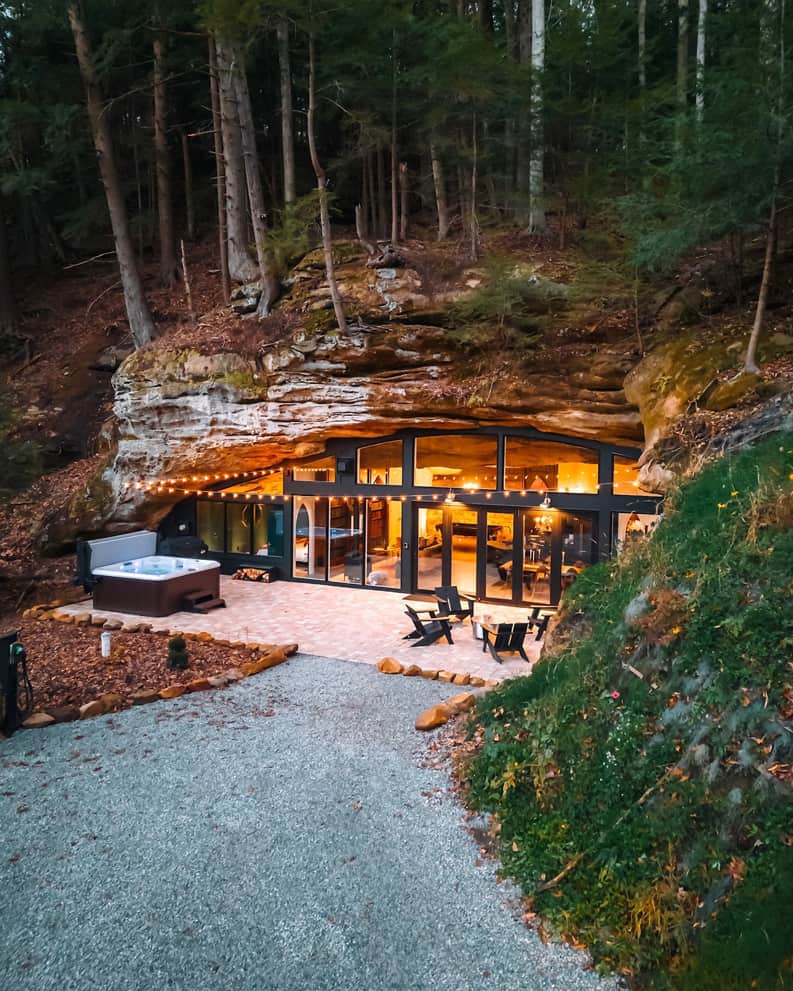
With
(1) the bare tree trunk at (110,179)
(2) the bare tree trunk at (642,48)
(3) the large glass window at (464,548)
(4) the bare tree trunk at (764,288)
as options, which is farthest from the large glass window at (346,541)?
(2) the bare tree trunk at (642,48)

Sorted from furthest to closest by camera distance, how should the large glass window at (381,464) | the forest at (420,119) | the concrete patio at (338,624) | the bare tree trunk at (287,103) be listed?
1. the bare tree trunk at (287,103)
2. the large glass window at (381,464)
3. the forest at (420,119)
4. the concrete patio at (338,624)

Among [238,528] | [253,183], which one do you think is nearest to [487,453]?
[238,528]

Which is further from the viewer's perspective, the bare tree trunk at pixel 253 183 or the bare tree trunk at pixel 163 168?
the bare tree trunk at pixel 163 168

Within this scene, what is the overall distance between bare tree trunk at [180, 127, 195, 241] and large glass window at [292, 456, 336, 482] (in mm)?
10268

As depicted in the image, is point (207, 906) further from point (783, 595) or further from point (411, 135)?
point (411, 135)

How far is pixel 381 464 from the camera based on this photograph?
13.9 meters

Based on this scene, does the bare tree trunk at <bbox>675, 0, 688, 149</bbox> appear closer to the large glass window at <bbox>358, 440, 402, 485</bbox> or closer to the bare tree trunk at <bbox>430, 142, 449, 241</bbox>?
the bare tree trunk at <bbox>430, 142, 449, 241</bbox>

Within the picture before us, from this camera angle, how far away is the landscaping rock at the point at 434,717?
21.1 ft

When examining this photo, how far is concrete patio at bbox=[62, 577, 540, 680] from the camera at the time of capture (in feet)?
29.8

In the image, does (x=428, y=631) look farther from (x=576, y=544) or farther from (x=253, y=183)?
(x=253, y=183)

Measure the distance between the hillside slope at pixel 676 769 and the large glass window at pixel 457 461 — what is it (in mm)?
7418

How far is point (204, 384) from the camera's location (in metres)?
13.5

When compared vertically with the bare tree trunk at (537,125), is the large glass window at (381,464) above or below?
below

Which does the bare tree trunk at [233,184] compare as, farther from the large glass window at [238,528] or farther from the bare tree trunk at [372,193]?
the large glass window at [238,528]
